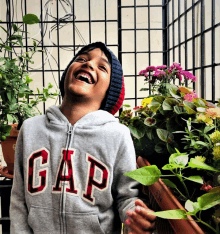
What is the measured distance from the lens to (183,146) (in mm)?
655

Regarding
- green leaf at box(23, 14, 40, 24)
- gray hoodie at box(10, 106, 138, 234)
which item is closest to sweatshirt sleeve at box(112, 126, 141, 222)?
gray hoodie at box(10, 106, 138, 234)

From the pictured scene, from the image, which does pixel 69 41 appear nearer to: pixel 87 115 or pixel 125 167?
pixel 87 115

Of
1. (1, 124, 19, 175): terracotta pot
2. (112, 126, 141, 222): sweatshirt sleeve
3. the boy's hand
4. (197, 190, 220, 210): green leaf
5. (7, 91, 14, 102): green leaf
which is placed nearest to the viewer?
(197, 190, 220, 210): green leaf

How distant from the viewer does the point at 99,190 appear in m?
0.64

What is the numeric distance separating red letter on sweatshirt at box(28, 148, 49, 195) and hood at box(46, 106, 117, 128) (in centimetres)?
9

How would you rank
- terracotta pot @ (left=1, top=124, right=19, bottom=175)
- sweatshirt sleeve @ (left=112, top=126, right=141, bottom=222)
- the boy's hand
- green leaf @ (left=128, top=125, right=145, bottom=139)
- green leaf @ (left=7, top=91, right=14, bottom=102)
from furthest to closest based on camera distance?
terracotta pot @ (left=1, top=124, right=19, bottom=175) < green leaf @ (left=7, top=91, right=14, bottom=102) < green leaf @ (left=128, top=125, right=145, bottom=139) < sweatshirt sleeve @ (left=112, top=126, right=141, bottom=222) < the boy's hand

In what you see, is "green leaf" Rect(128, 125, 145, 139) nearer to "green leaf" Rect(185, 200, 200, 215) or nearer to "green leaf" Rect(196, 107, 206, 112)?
"green leaf" Rect(196, 107, 206, 112)

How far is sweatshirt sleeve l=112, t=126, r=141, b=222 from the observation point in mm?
634

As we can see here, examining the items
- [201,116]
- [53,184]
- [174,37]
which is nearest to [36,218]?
[53,184]

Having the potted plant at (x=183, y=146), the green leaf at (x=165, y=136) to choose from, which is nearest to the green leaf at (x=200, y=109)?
the potted plant at (x=183, y=146)

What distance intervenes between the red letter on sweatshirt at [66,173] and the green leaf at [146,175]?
0.24 m

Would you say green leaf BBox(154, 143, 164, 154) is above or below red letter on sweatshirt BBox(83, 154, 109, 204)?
above

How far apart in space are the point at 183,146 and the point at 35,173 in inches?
15.9

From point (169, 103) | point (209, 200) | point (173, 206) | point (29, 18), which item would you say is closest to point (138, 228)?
point (173, 206)
